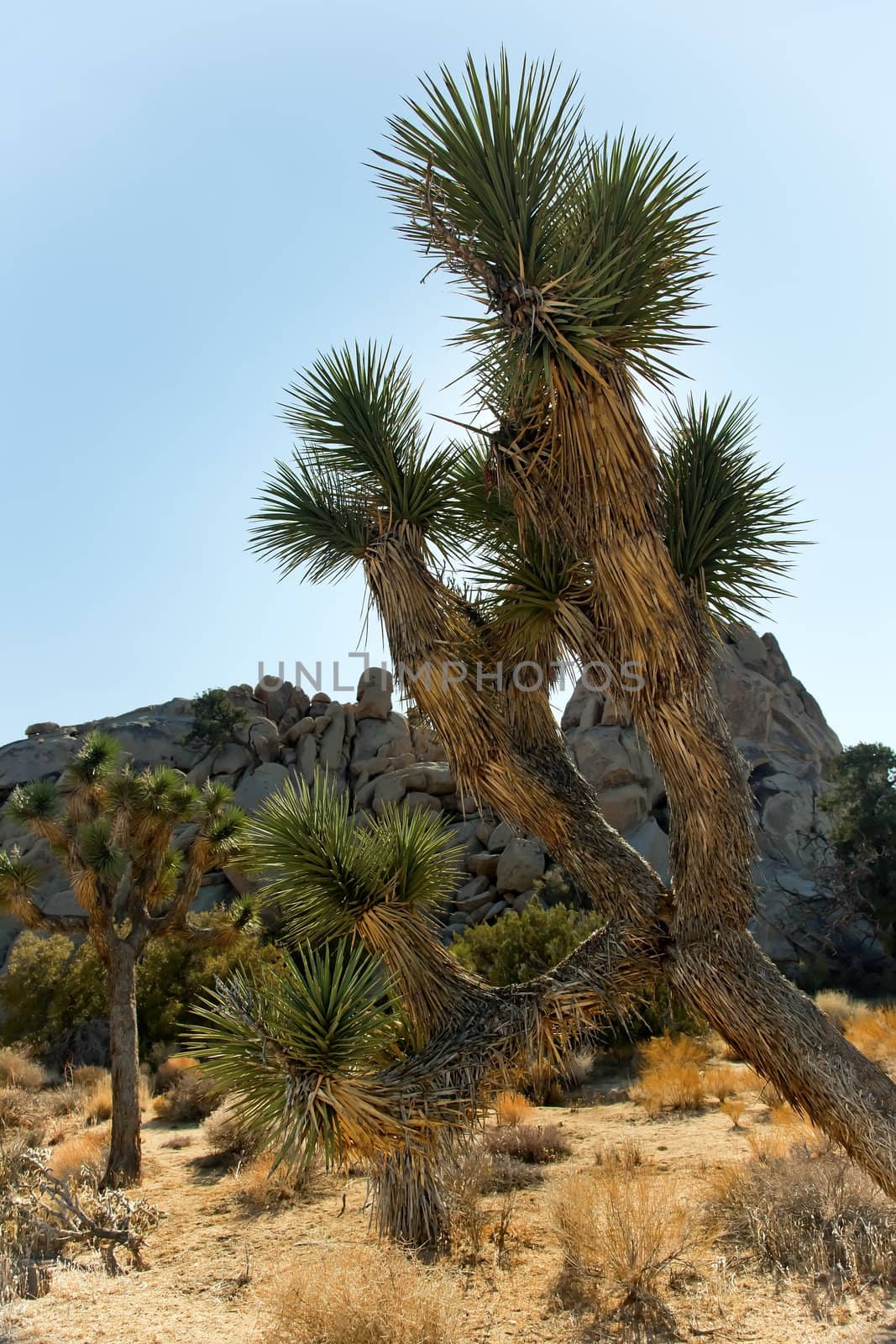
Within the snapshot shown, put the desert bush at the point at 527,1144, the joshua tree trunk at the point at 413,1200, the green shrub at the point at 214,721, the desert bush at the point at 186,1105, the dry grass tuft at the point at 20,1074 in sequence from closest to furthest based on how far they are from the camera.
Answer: the joshua tree trunk at the point at 413,1200, the desert bush at the point at 527,1144, the desert bush at the point at 186,1105, the dry grass tuft at the point at 20,1074, the green shrub at the point at 214,721

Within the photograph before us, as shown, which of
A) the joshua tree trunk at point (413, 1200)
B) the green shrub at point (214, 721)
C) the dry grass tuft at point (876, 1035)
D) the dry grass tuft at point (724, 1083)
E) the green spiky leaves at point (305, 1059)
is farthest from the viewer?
the green shrub at point (214, 721)

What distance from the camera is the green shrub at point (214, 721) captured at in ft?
108

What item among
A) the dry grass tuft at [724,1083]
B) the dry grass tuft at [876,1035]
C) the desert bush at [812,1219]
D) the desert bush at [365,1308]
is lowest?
the dry grass tuft at [724,1083]

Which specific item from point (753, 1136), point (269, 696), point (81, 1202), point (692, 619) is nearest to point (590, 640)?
point (692, 619)

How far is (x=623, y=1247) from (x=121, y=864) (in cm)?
726

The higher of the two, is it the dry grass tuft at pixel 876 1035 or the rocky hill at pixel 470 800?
the rocky hill at pixel 470 800

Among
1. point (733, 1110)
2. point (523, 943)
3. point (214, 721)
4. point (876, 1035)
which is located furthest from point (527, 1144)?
point (214, 721)

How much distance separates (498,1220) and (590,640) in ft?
14.9

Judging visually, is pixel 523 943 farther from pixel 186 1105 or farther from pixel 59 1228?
pixel 59 1228

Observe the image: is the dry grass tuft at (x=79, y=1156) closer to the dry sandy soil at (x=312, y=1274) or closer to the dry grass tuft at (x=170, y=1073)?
the dry sandy soil at (x=312, y=1274)

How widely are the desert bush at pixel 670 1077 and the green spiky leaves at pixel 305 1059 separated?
285 inches

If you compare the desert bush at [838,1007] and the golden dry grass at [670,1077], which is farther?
the desert bush at [838,1007]

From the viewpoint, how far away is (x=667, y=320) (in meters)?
5.41

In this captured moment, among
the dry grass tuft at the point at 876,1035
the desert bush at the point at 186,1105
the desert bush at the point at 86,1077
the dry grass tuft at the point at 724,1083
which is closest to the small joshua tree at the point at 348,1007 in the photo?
the dry grass tuft at the point at 724,1083
